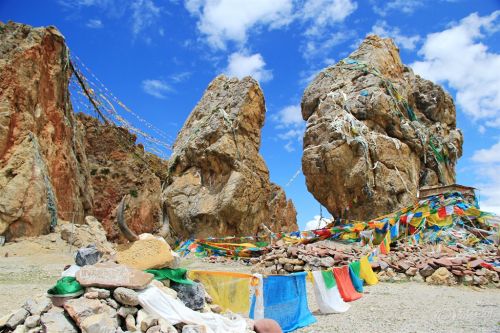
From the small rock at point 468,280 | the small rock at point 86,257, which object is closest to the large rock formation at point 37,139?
the small rock at point 86,257

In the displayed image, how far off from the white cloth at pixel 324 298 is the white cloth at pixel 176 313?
2.39 metres

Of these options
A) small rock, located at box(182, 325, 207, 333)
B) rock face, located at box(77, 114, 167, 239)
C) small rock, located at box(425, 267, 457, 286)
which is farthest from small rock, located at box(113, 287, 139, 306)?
rock face, located at box(77, 114, 167, 239)

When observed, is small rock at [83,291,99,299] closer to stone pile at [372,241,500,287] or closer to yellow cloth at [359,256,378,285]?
yellow cloth at [359,256,378,285]

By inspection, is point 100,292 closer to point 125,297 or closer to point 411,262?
point 125,297

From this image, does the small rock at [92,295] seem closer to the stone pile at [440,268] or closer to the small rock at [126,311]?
the small rock at [126,311]

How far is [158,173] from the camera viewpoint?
27.3m

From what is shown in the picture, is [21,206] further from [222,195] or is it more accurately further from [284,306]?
[222,195]

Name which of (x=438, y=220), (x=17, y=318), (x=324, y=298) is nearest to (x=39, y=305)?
(x=17, y=318)

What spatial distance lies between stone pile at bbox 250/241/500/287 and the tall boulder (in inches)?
250

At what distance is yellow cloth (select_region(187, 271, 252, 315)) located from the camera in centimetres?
562

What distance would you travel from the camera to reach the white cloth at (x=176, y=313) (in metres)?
4.12

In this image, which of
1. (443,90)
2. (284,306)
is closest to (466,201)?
(443,90)

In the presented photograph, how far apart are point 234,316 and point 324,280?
Result: 2.44m

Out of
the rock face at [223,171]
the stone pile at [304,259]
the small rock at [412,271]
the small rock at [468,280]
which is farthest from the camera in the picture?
the rock face at [223,171]
